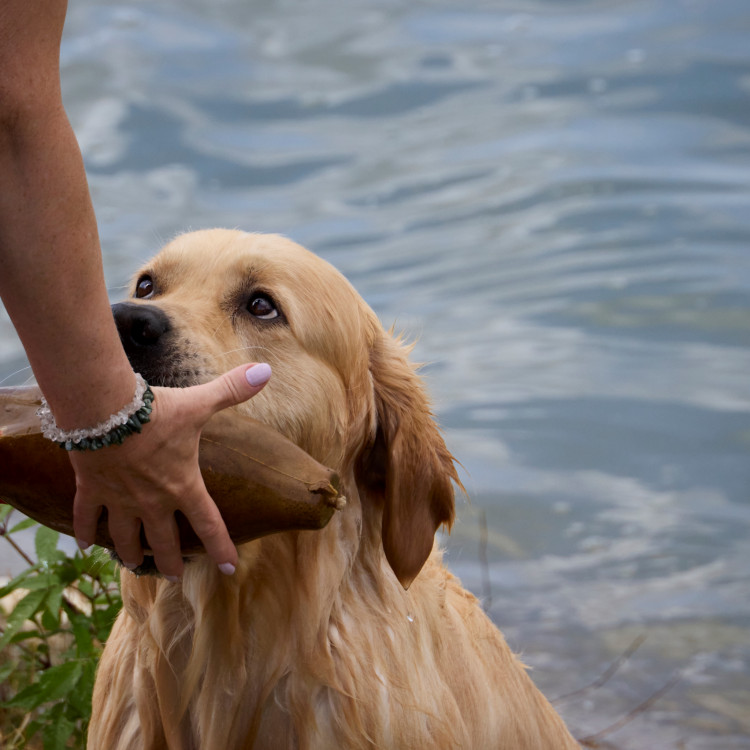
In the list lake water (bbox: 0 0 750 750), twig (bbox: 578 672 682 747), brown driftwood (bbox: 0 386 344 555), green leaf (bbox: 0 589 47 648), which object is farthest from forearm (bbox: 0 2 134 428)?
lake water (bbox: 0 0 750 750)

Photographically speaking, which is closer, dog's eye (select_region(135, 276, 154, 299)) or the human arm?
the human arm

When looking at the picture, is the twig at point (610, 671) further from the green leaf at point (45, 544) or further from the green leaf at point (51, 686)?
the green leaf at point (45, 544)

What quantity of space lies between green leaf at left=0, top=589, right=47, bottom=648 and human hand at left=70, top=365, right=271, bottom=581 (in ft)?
4.57

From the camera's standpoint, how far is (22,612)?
133 inches

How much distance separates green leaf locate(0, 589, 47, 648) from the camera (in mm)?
3340

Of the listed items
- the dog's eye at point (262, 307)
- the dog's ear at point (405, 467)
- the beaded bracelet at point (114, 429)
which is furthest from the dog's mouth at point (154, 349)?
the dog's ear at point (405, 467)

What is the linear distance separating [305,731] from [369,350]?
1.11m

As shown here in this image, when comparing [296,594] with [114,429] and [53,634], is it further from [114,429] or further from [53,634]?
[53,634]

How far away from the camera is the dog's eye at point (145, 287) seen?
9.90ft

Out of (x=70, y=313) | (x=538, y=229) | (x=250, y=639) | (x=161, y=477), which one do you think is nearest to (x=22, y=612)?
(x=250, y=639)

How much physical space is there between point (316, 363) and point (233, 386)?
0.86m

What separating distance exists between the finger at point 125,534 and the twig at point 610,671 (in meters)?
3.55

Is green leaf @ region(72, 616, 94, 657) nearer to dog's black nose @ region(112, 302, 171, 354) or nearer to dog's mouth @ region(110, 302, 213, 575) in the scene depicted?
dog's mouth @ region(110, 302, 213, 575)

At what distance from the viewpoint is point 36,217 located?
175 cm
